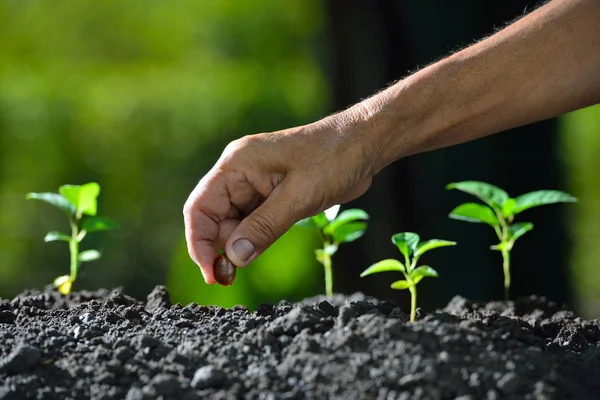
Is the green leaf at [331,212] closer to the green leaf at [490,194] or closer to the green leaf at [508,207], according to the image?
the green leaf at [490,194]

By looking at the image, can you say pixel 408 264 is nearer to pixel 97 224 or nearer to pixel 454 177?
pixel 97 224

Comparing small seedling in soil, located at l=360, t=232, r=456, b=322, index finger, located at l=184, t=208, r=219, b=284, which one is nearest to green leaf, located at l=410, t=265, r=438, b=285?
small seedling in soil, located at l=360, t=232, r=456, b=322

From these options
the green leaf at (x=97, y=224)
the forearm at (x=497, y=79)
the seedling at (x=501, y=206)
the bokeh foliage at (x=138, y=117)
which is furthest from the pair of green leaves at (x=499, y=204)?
the bokeh foliage at (x=138, y=117)

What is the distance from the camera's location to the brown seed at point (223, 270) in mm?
1702

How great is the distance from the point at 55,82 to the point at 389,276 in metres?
3.63

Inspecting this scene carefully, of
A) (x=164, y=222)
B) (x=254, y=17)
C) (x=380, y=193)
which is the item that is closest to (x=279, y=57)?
(x=254, y=17)

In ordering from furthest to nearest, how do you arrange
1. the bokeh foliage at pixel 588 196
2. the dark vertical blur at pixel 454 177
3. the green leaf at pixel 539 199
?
1. the bokeh foliage at pixel 588 196
2. the dark vertical blur at pixel 454 177
3. the green leaf at pixel 539 199

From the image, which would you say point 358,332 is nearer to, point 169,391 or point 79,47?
point 169,391

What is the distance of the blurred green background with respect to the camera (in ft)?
11.8

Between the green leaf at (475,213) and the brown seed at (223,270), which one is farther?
the green leaf at (475,213)

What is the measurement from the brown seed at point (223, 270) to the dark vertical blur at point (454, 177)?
2031 millimetres

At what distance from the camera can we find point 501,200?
1.94 metres

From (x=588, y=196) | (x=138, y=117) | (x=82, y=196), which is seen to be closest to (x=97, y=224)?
(x=82, y=196)

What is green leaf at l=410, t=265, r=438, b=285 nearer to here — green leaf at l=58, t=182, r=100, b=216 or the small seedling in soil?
the small seedling in soil
